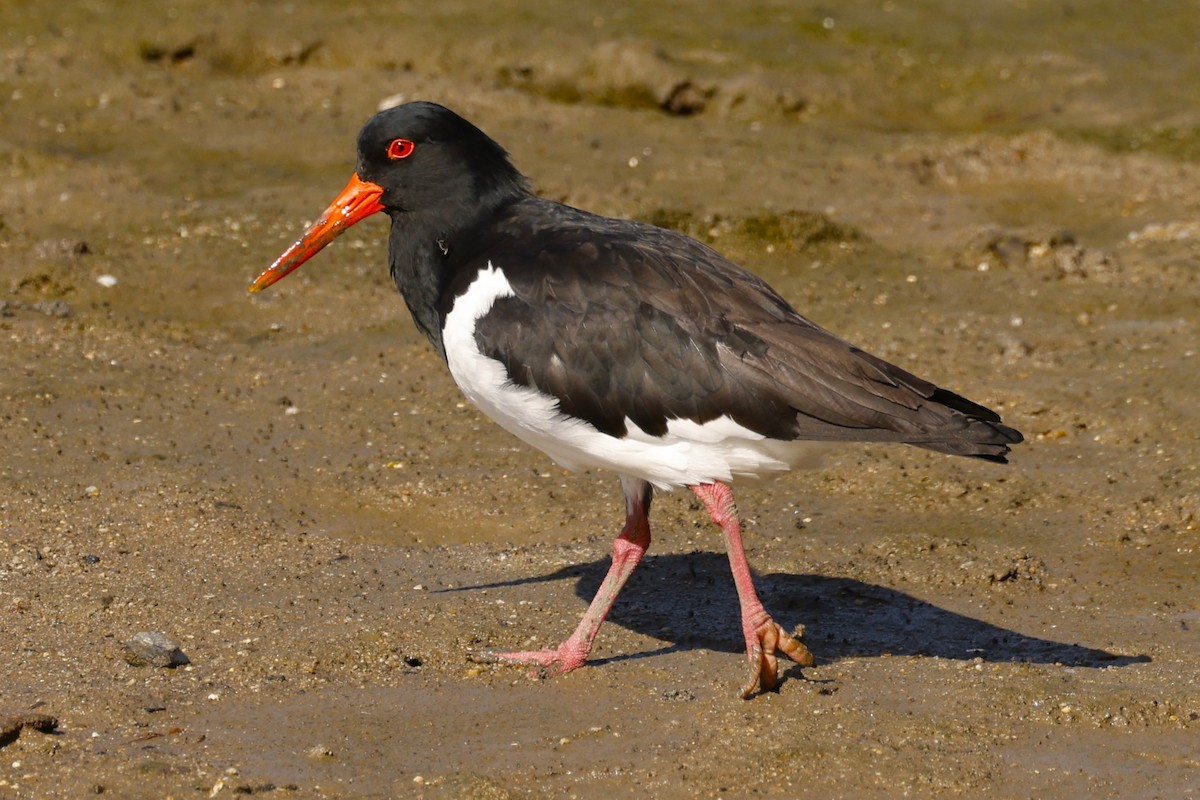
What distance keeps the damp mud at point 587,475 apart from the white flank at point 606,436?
389 millimetres

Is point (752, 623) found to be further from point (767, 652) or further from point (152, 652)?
point (152, 652)

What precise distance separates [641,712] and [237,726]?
4.45 feet

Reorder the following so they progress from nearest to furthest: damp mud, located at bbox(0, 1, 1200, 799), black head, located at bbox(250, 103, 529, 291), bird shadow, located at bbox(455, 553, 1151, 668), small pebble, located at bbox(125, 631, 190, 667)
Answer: damp mud, located at bbox(0, 1, 1200, 799)
small pebble, located at bbox(125, 631, 190, 667)
bird shadow, located at bbox(455, 553, 1151, 668)
black head, located at bbox(250, 103, 529, 291)

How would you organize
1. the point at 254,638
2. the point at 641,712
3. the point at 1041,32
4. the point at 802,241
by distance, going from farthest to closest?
the point at 1041,32
the point at 802,241
the point at 254,638
the point at 641,712

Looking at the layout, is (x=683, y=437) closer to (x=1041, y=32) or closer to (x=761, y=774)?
(x=761, y=774)

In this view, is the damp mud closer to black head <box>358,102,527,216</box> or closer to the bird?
the bird

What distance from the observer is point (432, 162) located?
6.27 metres

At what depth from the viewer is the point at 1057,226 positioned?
1073 centimetres

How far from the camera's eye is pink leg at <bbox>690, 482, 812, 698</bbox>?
215 inches

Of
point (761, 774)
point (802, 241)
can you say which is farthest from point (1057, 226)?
point (761, 774)

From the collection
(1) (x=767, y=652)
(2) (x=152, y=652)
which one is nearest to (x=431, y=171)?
(2) (x=152, y=652)

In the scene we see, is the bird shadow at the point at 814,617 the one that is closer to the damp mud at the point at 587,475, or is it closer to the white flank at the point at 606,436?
the damp mud at the point at 587,475

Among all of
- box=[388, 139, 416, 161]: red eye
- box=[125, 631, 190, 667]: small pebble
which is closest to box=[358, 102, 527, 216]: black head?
box=[388, 139, 416, 161]: red eye

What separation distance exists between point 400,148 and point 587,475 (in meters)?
2.08
